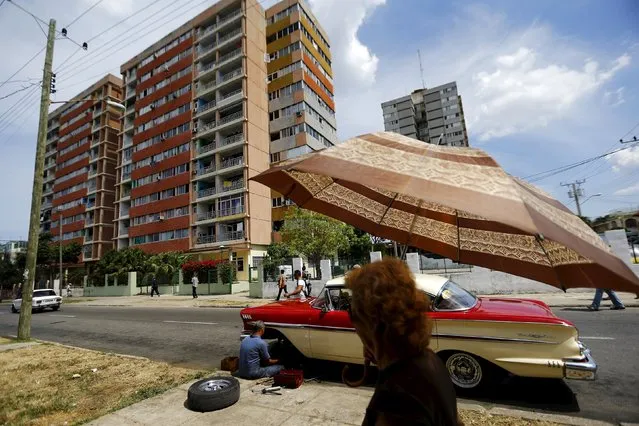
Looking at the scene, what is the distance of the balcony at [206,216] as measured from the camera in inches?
1561

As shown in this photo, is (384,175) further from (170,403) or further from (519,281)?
(519,281)

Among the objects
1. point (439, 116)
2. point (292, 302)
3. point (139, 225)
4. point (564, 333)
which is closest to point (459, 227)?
point (564, 333)

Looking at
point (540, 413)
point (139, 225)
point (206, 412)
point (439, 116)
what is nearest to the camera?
point (540, 413)

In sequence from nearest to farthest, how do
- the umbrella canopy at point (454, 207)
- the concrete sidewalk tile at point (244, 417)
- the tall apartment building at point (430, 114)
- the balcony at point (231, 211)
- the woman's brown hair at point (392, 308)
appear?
the woman's brown hair at point (392, 308) → the umbrella canopy at point (454, 207) → the concrete sidewalk tile at point (244, 417) → the balcony at point (231, 211) → the tall apartment building at point (430, 114)

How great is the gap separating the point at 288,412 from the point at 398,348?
3.57 m

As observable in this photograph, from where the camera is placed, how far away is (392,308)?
1.45 metres

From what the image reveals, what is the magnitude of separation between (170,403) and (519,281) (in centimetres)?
1590

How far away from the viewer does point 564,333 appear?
4.43 metres

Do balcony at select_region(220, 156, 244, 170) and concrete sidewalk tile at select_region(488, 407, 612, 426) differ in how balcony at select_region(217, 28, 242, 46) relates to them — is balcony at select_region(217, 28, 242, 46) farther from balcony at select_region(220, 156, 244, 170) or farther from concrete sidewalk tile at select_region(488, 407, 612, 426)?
concrete sidewalk tile at select_region(488, 407, 612, 426)

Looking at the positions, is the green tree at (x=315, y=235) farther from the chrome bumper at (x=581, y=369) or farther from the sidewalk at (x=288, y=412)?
the chrome bumper at (x=581, y=369)

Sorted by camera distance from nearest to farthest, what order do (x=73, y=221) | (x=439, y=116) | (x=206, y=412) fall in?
(x=206, y=412)
(x=73, y=221)
(x=439, y=116)

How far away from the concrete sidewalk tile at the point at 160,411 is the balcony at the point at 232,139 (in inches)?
1432

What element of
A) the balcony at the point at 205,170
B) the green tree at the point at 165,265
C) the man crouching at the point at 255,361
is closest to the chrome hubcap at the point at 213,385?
the man crouching at the point at 255,361

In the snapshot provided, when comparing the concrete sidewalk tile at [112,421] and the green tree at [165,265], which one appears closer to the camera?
the concrete sidewalk tile at [112,421]
